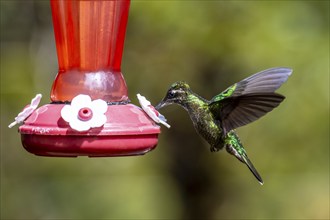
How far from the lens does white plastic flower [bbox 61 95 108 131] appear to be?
3.61 metres

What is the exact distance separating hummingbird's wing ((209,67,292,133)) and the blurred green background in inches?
167

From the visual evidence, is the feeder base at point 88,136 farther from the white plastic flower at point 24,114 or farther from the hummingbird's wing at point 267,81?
the hummingbird's wing at point 267,81

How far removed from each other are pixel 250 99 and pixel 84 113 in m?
0.97

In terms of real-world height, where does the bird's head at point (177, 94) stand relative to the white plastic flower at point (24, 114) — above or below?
below

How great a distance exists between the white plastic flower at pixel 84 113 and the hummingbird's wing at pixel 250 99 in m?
0.81

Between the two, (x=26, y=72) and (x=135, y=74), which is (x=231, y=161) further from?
(x=26, y=72)

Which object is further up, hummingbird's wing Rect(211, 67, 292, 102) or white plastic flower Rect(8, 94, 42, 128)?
hummingbird's wing Rect(211, 67, 292, 102)

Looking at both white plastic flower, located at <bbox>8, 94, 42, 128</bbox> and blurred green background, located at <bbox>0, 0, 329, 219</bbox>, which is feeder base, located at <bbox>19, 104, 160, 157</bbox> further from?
blurred green background, located at <bbox>0, 0, 329, 219</bbox>

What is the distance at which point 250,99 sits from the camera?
4.15 m

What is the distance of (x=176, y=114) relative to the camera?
9.62 m

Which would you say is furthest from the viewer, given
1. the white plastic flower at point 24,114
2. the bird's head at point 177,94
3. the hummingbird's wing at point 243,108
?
the bird's head at point 177,94

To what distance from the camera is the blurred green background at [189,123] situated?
8789mm

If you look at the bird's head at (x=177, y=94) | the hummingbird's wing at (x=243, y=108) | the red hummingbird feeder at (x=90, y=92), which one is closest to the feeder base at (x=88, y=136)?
the red hummingbird feeder at (x=90, y=92)

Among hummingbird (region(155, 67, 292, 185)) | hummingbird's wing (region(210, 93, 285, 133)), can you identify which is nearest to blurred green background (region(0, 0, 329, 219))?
hummingbird (region(155, 67, 292, 185))
